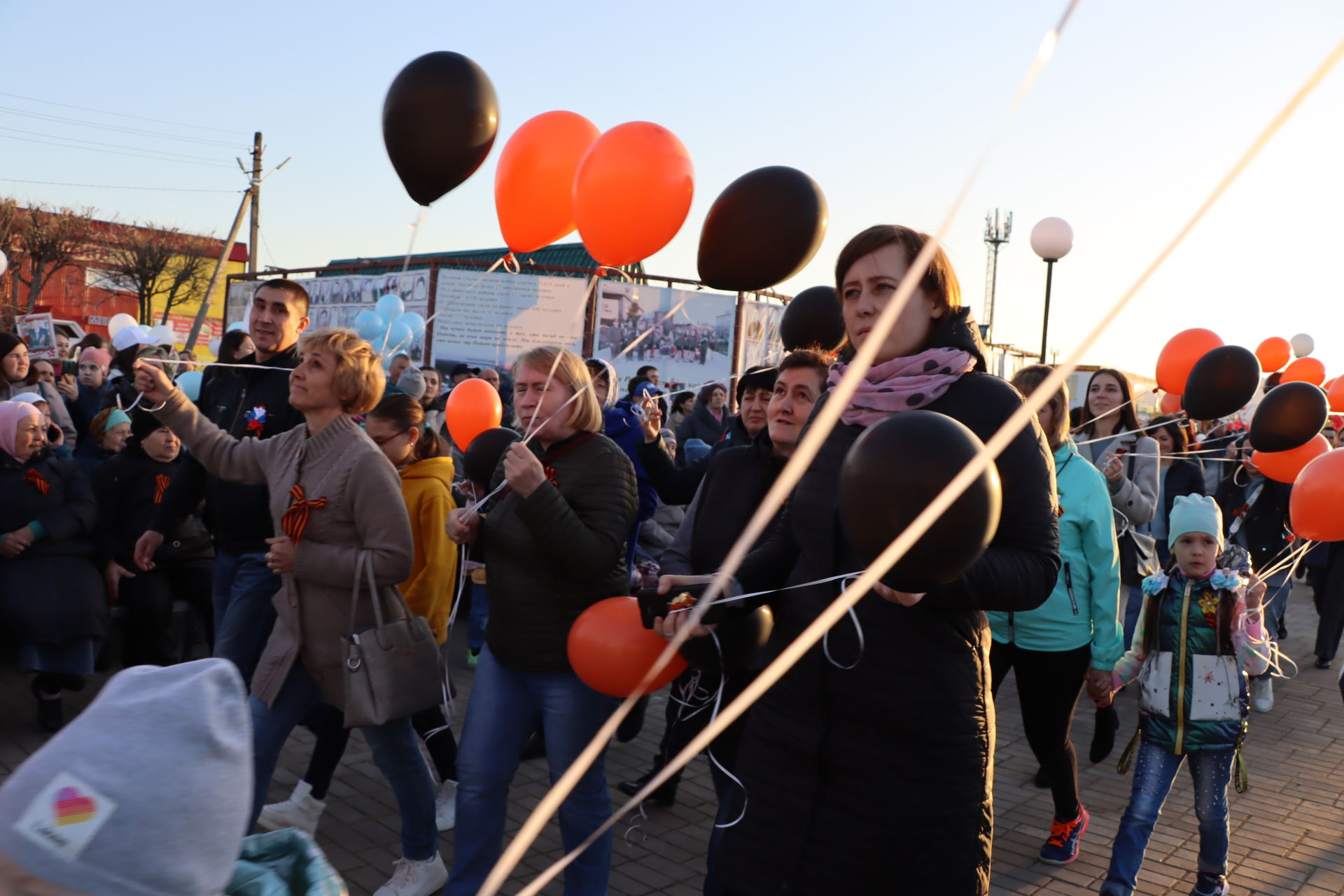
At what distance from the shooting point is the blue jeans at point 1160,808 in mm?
3508

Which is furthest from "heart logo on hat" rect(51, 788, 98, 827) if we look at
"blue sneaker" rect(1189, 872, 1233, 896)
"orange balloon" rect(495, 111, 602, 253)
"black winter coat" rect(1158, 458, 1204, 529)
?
"black winter coat" rect(1158, 458, 1204, 529)

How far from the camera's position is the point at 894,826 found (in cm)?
191

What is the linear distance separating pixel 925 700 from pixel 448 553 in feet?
9.07

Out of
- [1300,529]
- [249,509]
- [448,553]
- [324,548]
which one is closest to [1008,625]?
[1300,529]

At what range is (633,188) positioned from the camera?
3.54 m

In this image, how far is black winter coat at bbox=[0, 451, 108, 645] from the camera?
4.80m

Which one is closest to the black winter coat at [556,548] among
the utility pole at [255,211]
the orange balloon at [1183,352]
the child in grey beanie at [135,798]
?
the child in grey beanie at [135,798]

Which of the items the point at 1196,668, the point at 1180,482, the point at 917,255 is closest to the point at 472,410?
the point at 917,255

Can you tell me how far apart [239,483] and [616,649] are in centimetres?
195

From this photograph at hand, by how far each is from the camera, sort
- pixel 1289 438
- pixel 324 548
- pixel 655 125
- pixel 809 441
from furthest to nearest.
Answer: pixel 1289 438
pixel 655 125
pixel 324 548
pixel 809 441

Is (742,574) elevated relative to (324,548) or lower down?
elevated

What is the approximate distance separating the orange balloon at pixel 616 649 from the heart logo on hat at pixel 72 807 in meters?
1.53

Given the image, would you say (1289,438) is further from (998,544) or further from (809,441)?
(809,441)

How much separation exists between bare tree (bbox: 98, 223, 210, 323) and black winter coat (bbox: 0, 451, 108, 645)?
36020 mm
